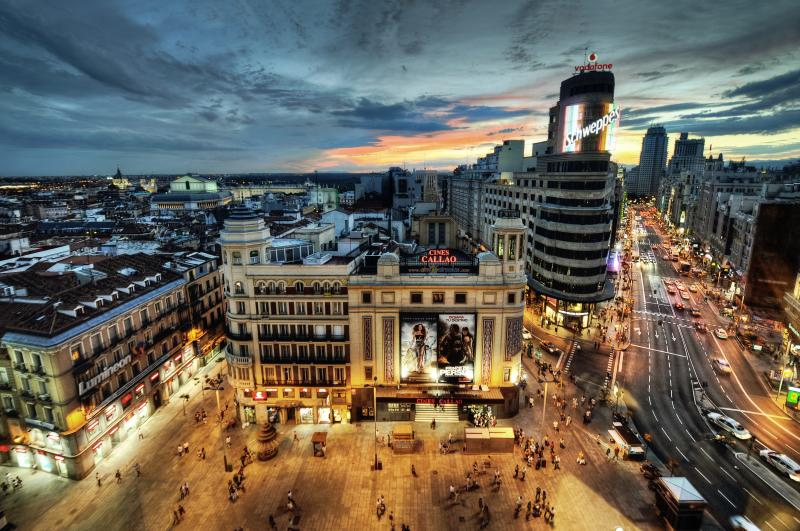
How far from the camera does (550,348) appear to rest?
2884 inches

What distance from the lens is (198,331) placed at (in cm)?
6538

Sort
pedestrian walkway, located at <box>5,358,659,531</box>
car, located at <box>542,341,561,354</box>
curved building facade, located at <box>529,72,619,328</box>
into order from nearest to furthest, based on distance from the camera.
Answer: pedestrian walkway, located at <box>5,358,659,531</box>, car, located at <box>542,341,561,354</box>, curved building facade, located at <box>529,72,619,328</box>

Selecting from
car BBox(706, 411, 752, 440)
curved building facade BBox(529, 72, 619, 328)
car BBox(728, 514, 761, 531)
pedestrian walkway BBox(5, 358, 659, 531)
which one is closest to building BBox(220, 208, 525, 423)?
pedestrian walkway BBox(5, 358, 659, 531)

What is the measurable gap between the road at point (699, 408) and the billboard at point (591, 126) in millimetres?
39077

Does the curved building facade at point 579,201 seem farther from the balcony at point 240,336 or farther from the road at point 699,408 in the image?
the balcony at point 240,336

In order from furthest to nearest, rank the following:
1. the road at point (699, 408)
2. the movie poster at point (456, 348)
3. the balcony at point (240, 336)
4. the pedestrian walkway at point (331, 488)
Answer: the balcony at point (240, 336) → the movie poster at point (456, 348) → the road at point (699, 408) → the pedestrian walkway at point (331, 488)

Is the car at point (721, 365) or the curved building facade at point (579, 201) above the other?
the curved building facade at point (579, 201)

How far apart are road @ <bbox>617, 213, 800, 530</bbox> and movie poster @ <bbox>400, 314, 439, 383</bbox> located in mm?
28148

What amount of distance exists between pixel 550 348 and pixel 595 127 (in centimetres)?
4475

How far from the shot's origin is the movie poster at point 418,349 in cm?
5088

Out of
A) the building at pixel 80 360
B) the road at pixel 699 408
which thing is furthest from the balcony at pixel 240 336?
the road at pixel 699 408

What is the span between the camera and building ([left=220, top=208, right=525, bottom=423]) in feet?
165

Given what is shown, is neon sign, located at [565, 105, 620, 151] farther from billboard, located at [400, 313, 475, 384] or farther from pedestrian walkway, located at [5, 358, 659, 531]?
Result: pedestrian walkway, located at [5, 358, 659, 531]

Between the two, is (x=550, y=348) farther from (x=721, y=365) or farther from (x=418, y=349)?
(x=418, y=349)
